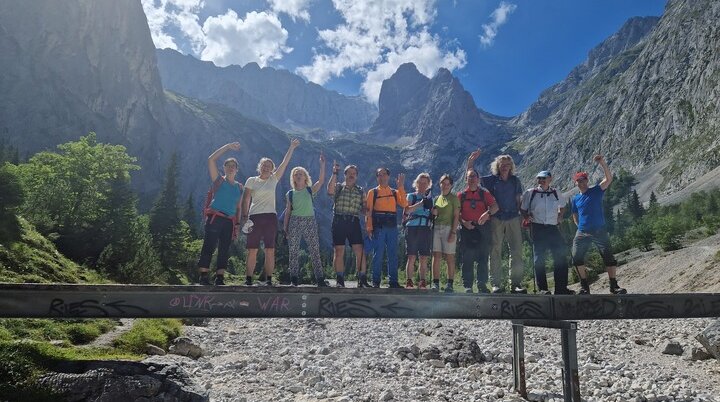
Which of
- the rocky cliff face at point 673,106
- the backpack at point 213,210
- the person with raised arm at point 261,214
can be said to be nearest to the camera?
the backpack at point 213,210

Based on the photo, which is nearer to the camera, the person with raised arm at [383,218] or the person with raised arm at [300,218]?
the person with raised arm at [300,218]

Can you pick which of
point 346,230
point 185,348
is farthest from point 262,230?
point 185,348

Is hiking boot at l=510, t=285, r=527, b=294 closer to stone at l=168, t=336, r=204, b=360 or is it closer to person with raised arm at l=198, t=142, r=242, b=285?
person with raised arm at l=198, t=142, r=242, b=285

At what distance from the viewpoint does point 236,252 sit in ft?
342

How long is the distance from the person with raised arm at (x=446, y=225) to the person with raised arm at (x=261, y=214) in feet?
12.9

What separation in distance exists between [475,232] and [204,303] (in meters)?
6.36

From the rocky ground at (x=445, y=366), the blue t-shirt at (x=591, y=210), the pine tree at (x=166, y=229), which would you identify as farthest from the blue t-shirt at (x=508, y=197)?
the pine tree at (x=166, y=229)

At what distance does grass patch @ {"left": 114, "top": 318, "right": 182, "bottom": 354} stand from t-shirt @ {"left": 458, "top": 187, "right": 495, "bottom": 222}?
14.1m

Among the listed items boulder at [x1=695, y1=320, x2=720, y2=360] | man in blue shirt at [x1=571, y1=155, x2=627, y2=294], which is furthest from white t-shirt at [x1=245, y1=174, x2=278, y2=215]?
boulder at [x1=695, y1=320, x2=720, y2=360]

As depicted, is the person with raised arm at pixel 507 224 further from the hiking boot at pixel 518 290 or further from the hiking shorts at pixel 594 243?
the hiking shorts at pixel 594 243

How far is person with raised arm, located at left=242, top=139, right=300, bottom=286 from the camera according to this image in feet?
33.4

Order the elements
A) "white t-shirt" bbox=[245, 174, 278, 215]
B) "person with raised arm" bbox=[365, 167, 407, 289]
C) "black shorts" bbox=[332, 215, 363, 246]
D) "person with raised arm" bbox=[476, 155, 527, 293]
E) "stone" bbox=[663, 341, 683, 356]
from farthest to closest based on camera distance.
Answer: "stone" bbox=[663, 341, 683, 356], "person with raised arm" bbox=[365, 167, 407, 289], "person with raised arm" bbox=[476, 155, 527, 293], "black shorts" bbox=[332, 215, 363, 246], "white t-shirt" bbox=[245, 174, 278, 215]

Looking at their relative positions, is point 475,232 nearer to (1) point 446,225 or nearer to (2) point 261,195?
(1) point 446,225

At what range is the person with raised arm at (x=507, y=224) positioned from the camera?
10625 millimetres
